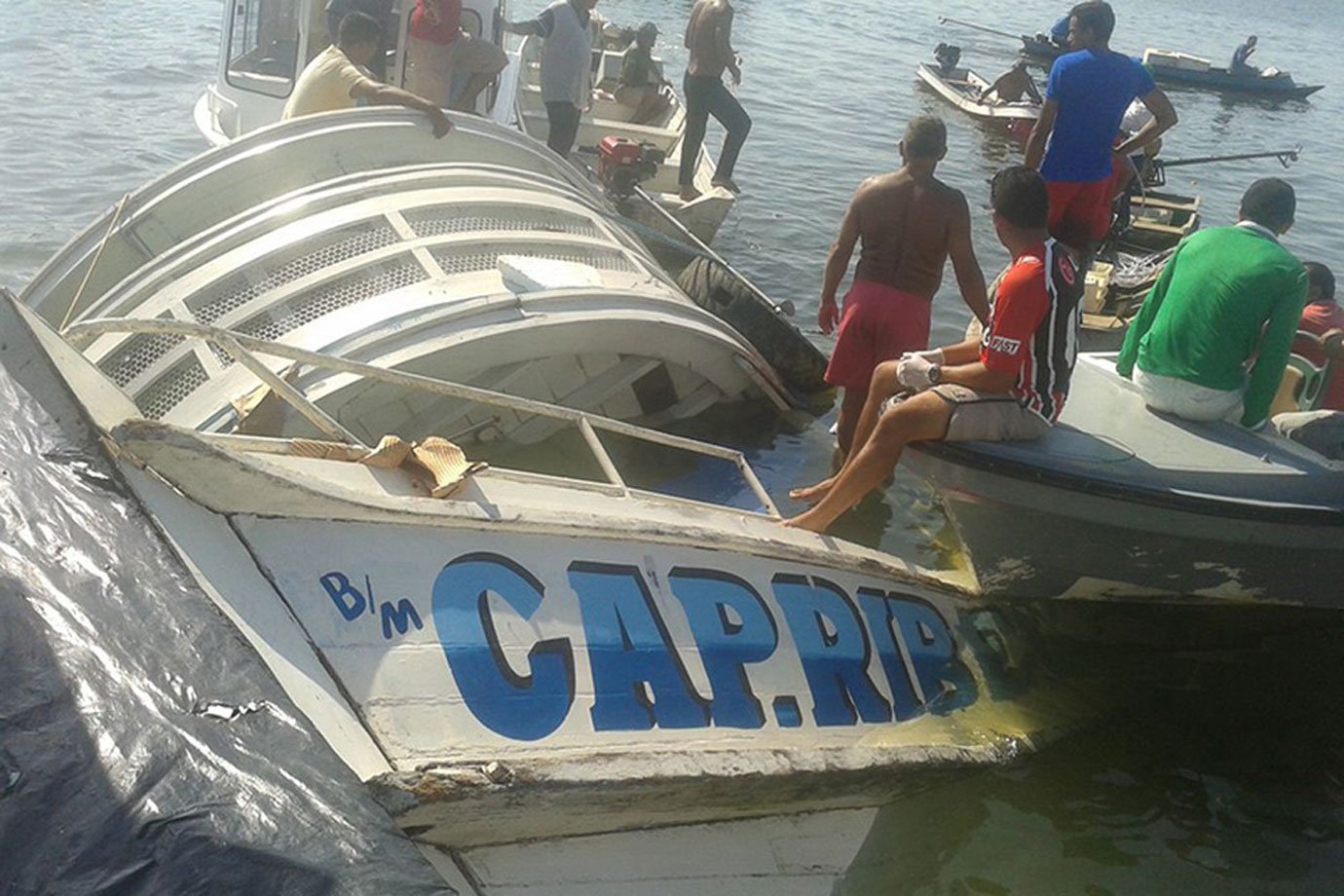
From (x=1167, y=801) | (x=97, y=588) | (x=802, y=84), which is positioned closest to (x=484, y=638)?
(x=97, y=588)

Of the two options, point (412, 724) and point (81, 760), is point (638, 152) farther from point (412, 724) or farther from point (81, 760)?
point (81, 760)

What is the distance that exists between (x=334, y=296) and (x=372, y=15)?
4.12m

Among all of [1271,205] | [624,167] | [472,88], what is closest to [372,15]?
[472,88]

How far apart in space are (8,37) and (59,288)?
53.3ft

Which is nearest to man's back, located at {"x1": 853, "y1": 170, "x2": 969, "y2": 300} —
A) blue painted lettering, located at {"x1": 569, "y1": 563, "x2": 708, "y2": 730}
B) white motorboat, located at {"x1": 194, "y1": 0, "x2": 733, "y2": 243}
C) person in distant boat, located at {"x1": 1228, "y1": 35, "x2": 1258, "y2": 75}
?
blue painted lettering, located at {"x1": 569, "y1": 563, "x2": 708, "y2": 730}

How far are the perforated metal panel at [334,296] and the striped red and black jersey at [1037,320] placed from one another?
2.86m

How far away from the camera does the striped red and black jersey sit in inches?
196

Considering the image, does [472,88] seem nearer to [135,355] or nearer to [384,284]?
[384,284]

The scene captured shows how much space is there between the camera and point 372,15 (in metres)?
9.00

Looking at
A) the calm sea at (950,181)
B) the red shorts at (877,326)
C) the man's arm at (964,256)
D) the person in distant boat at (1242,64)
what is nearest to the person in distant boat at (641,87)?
the calm sea at (950,181)

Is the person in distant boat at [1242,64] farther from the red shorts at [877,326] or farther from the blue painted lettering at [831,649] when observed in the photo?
the blue painted lettering at [831,649]

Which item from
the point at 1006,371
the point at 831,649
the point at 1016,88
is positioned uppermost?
the point at 1016,88

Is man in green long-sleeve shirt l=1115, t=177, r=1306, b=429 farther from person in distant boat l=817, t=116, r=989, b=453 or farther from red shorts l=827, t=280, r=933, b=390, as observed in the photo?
red shorts l=827, t=280, r=933, b=390

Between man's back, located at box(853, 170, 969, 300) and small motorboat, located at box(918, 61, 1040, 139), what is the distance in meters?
11.3
